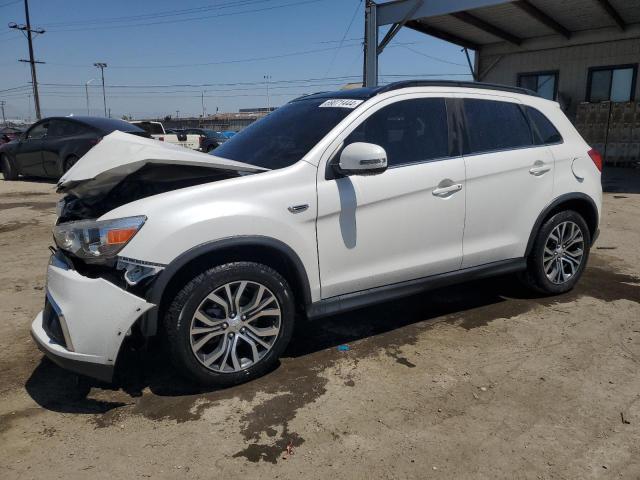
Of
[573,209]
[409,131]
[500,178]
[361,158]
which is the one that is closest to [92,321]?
[361,158]

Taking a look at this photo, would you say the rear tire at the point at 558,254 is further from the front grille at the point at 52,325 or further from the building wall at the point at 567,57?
the building wall at the point at 567,57

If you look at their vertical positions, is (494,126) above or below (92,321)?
above

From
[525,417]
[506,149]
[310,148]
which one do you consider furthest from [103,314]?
[506,149]

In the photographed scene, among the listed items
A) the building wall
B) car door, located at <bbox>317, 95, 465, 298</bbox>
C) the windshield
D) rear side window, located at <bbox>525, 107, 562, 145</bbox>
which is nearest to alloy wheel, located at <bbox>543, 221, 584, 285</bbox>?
rear side window, located at <bbox>525, 107, 562, 145</bbox>

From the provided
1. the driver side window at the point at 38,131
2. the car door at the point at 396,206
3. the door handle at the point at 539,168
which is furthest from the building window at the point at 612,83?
the driver side window at the point at 38,131

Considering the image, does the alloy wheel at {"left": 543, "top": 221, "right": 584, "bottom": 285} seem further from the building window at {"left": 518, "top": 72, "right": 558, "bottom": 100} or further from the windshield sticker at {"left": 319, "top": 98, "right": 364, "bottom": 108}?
the building window at {"left": 518, "top": 72, "right": 558, "bottom": 100}

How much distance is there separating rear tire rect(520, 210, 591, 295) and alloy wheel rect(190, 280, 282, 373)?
2457 millimetres

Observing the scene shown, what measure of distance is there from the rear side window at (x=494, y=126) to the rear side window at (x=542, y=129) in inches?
3.2

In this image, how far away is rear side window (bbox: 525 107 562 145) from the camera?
14.1 ft

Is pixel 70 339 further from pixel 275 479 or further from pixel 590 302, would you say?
pixel 590 302

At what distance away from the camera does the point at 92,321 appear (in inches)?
105

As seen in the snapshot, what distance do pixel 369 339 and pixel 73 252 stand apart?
6.84ft

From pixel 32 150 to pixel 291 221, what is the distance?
449 inches

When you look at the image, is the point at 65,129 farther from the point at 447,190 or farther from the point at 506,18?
the point at 506,18
